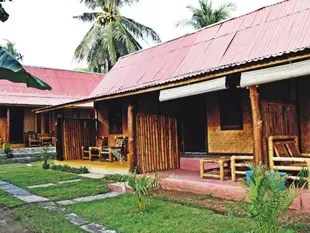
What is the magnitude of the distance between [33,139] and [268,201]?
16424 millimetres

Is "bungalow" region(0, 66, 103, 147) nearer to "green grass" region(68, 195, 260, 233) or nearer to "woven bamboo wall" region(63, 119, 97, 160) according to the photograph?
"woven bamboo wall" region(63, 119, 97, 160)

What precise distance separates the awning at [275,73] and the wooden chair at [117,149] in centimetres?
608

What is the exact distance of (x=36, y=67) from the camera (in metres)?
20.9

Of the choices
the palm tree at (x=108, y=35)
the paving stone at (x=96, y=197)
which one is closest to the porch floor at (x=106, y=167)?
the paving stone at (x=96, y=197)

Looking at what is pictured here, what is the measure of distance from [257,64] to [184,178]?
3.07m

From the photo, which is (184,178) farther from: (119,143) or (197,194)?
(119,143)

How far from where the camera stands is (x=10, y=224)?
475 cm

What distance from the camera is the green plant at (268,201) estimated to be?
313 cm

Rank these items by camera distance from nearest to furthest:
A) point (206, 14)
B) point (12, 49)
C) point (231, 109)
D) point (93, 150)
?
1. point (231, 109)
2. point (93, 150)
3. point (206, 14)
4. point (12, 49)

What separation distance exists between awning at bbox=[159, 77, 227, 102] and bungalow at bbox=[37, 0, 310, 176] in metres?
0.02

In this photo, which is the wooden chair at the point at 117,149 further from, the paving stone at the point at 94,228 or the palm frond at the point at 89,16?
the palm frond at the point at 89,16

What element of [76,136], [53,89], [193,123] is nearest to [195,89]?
[193,123]

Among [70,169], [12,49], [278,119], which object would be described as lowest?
[70,169]

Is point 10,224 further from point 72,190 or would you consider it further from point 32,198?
point 72,190
